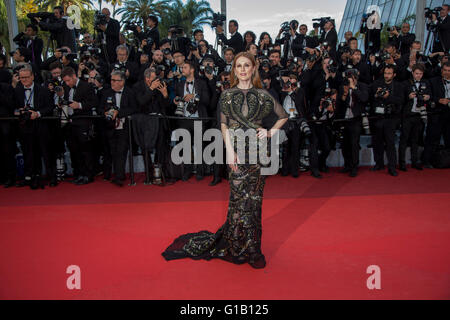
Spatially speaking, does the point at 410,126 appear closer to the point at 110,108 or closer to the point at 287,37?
the point at 287,37

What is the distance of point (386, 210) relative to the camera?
4586 mm

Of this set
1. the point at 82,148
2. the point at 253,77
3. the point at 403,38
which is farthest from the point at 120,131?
the point at 403,38

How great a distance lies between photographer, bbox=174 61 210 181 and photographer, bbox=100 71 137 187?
792 millimetres

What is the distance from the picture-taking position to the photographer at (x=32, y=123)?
604 cm

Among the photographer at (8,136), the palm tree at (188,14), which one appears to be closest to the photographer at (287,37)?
the photographer at (8,136)

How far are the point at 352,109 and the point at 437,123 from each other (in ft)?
6.05

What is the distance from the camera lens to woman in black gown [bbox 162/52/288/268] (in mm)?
3154

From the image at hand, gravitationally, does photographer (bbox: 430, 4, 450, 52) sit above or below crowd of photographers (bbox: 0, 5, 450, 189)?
above

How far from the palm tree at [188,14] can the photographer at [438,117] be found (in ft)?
82.1

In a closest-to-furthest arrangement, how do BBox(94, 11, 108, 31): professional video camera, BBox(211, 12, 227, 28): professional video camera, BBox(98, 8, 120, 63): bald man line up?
1. BBox(94, 11, 108, 31): professional video camera
2. BBox(98, 8, 120, 63): bald man
3. BBox(211, 12, 227, 28): professional video camera

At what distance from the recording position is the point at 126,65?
286 inches

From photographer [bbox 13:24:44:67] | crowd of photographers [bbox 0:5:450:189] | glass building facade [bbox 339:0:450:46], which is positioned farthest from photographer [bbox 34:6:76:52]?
glass building facade [bbox 339:0:450:46]

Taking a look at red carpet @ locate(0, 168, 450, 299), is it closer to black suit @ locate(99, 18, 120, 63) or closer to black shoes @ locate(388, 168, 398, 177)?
black shoes @ locate(388, 168, 398, 177)
